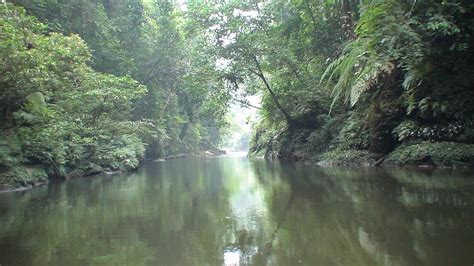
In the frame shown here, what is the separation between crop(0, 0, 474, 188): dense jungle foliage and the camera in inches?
289

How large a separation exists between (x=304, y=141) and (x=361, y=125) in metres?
5.11

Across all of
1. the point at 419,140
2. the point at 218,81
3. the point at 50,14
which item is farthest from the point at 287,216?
the point at 50,14

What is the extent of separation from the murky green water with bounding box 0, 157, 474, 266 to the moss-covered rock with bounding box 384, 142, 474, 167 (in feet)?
5.82

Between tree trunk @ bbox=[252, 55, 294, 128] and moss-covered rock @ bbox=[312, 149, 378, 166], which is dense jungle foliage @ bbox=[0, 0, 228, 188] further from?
moss-covered rock @ bbox=[312, 149, 378, 166]

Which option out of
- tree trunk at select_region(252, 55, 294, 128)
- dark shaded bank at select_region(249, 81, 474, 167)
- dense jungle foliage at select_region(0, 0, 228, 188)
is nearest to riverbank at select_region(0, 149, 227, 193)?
dense jungle foliage at select_region(0, 0, 228, 188)

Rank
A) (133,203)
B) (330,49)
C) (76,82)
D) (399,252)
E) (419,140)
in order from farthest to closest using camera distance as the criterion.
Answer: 1. (330,49)
2. (76,82)
3. (419,140)
4. (133,203)
5. (399,252)

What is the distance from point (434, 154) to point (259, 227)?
643 centimetres

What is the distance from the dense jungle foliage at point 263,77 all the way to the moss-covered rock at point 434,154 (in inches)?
1.3

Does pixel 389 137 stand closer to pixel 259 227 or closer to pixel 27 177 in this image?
pixel 259 227

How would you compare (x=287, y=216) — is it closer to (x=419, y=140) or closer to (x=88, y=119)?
(x=419, y=140)

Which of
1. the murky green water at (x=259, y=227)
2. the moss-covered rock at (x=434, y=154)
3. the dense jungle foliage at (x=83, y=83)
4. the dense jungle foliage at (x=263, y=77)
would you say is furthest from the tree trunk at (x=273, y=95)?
the murky green water at (x=259, y=227)

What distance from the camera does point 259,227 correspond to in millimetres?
4051

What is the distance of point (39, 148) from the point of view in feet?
34.6

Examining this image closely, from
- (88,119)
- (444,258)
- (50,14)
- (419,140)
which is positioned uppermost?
(50,14)
